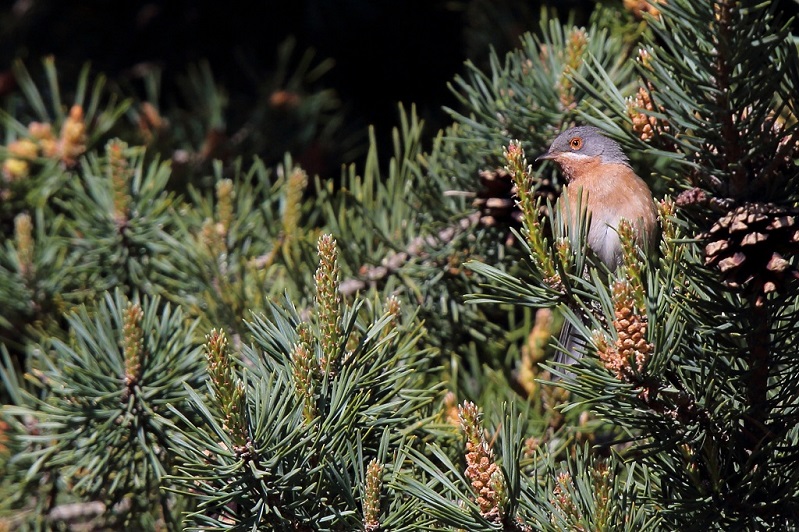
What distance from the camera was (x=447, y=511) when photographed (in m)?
1.29

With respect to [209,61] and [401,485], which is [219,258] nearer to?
[401,485]

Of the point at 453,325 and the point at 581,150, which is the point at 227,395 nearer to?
the point at 453,325

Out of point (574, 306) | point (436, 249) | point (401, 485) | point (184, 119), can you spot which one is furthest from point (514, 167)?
point (184, 119)

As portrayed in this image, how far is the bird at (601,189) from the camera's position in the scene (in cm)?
195

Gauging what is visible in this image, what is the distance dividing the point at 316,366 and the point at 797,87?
2.75ft

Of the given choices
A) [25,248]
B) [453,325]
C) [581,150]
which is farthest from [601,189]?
[25,248]

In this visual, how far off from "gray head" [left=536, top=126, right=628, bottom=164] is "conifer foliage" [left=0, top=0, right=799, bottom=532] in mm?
47

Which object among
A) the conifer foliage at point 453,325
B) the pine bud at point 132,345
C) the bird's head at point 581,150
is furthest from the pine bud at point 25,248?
the bird's head at point 581,150

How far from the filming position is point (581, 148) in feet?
6.77

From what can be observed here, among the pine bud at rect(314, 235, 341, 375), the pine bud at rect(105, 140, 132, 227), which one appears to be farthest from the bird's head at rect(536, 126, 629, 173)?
the pine bud at rect(105, 140, 132, 227)

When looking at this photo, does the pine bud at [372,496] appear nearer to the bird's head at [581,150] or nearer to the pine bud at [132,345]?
the pine bud at [132,345]

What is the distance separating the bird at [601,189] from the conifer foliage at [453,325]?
0.05m

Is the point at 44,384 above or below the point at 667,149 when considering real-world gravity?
below

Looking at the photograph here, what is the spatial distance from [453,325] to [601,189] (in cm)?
48
